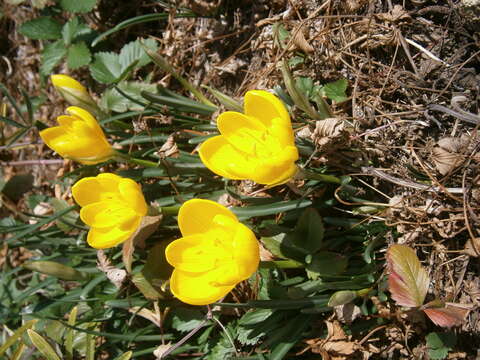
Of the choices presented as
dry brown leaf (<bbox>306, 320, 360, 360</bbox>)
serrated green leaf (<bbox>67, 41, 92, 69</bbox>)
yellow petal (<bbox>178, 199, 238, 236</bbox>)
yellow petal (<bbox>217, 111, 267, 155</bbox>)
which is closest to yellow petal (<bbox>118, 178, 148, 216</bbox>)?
yellow petal (<bbox>178, 199, 238, 236</bbox>)

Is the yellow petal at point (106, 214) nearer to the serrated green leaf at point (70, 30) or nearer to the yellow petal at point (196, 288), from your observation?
the yellow petal at point (196, 288)

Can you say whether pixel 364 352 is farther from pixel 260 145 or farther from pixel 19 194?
pixel 19 194

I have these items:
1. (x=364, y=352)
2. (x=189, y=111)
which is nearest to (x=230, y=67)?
(x=189, y=111)

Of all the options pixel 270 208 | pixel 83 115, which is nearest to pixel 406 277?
pixel 270 208

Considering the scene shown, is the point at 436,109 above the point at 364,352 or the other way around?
above

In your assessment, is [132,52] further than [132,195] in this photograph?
Yes

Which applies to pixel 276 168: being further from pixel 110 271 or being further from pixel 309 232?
pixel 110 271
